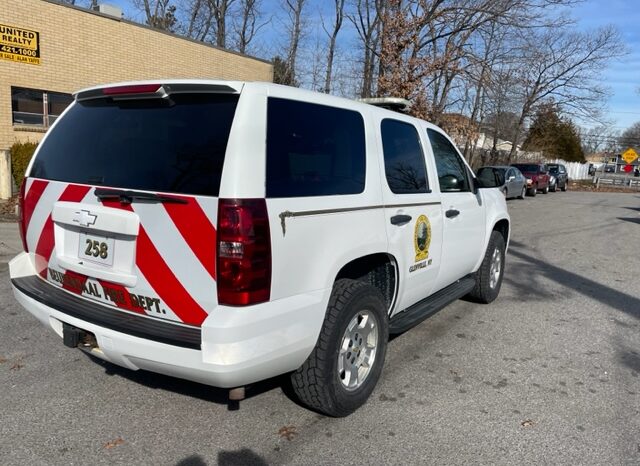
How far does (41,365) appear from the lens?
381cm

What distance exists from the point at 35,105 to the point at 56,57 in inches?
56.7

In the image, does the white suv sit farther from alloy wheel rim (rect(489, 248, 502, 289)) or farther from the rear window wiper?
alloy wheel rim (rect(489, 248, 502, 289))

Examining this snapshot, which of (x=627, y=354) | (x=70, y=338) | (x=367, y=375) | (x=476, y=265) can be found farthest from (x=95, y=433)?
(x=627, y=354)

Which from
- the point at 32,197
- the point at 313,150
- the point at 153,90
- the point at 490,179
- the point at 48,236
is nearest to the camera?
the point at 153,90

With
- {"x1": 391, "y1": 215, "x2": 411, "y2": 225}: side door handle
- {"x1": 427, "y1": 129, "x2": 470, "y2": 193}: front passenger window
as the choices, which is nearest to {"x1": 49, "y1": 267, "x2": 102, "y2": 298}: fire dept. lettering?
{"x1": 391, "y1": 215, "x2": 411, "y2": 225}: side door handle

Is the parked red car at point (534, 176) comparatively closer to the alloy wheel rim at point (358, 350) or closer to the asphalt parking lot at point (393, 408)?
the asphalt parking lot at point (393, 408)

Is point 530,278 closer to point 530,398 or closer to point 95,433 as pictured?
point 530,398

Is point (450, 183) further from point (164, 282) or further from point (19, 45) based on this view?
point (19, 45)

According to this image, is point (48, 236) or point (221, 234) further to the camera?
point (48, 236)

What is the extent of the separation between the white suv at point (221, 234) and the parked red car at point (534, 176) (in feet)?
79.8

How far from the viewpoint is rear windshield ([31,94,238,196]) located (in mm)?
2533

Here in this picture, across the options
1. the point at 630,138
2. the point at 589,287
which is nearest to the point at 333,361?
the point at 589,287

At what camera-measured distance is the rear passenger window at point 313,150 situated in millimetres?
2627

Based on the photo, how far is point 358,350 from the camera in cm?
332
